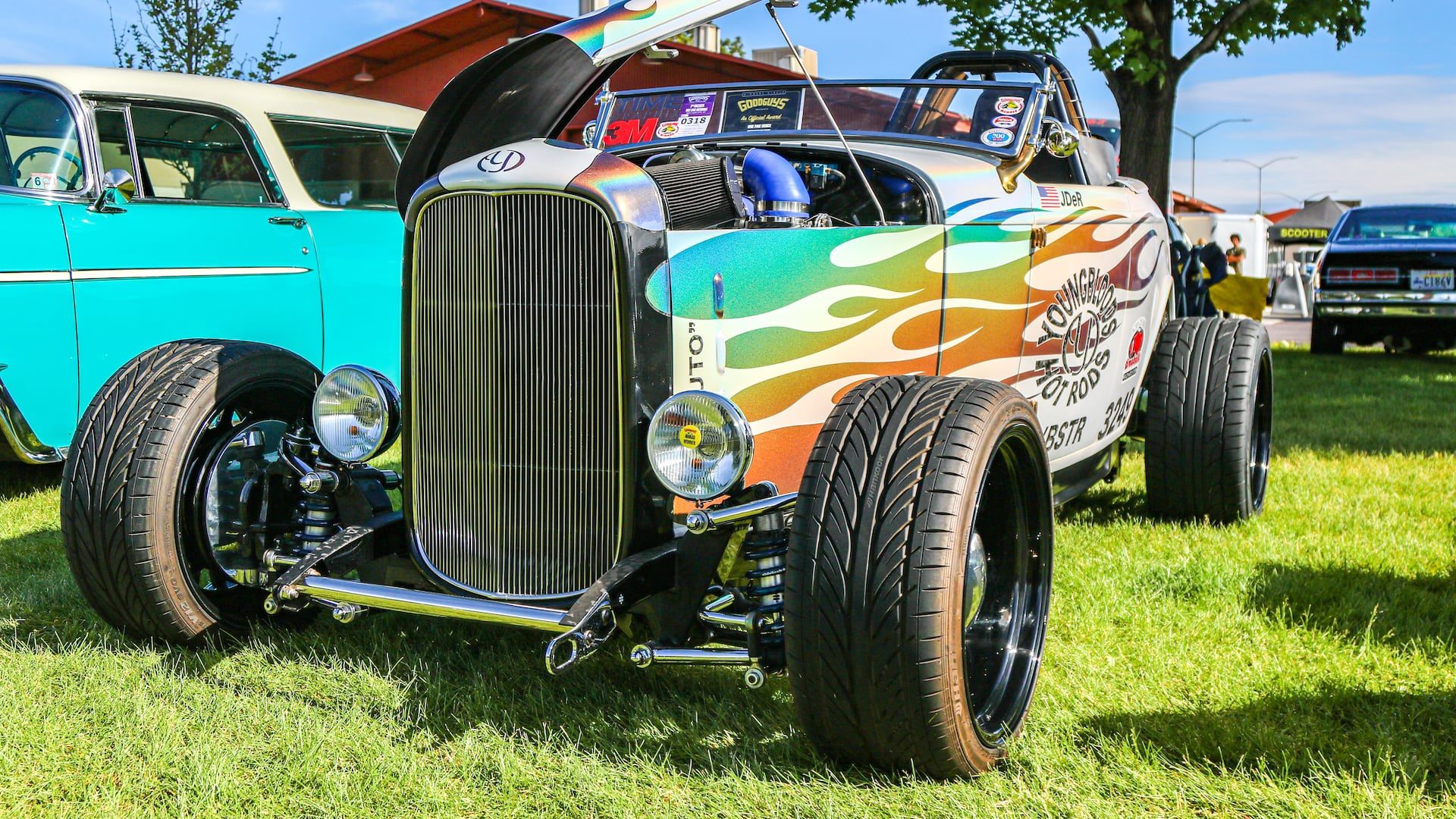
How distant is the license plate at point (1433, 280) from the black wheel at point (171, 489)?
1350 cm

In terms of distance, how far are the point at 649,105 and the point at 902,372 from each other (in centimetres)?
194

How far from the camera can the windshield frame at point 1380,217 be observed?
14.5 meters

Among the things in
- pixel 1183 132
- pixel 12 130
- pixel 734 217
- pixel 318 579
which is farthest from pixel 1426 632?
pixel 1183 132

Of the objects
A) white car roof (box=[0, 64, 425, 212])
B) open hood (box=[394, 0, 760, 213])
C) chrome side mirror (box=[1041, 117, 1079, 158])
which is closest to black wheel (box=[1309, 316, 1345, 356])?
white car roof (box=[0, 64, 425, 212])

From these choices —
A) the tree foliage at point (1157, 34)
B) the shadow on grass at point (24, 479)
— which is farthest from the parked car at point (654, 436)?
the tree foliage at point (1157, 34)

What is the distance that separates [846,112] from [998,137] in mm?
670

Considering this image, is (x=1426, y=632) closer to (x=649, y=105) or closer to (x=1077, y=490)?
(x=1077, y=490)

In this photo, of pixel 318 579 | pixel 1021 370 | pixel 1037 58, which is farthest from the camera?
pixel 1037 58

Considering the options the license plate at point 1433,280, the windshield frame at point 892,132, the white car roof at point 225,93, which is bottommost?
the license plate at point 1433,280

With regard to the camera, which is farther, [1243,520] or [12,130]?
[12,130]

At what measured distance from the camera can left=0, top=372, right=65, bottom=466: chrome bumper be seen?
5.32m

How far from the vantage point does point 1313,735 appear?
2.83 metres

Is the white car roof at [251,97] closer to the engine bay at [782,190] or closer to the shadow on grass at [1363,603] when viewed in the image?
the engine bay at [782,190]

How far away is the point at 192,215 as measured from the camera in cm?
598
